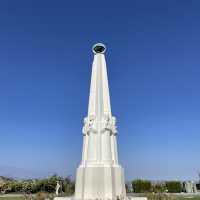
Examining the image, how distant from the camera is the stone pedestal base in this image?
1272 cm

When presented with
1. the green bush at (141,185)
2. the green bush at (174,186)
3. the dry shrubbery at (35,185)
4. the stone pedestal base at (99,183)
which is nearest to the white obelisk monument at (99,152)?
the stone pedestal base at (99,183)

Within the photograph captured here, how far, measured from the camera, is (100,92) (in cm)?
1445

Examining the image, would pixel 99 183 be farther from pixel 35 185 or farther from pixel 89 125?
pixel 35 185

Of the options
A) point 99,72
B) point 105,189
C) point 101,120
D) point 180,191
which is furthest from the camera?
point 180,191

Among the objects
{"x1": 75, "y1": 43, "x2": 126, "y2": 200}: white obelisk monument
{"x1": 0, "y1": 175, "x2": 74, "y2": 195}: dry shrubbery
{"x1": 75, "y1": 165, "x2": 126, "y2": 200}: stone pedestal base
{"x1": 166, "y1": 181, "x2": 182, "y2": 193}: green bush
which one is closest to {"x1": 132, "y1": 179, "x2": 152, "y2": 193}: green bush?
{"x1": 166, "y1": 181, "x2": 182, "y2": 193}: green bush

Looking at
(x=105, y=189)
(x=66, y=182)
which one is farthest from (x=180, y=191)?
(x=105, y=189)

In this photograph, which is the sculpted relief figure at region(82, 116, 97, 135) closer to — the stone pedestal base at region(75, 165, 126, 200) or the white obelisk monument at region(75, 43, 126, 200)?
the white obelisk monument at region(75, 43, 126, 200)

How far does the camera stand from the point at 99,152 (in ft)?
43.9

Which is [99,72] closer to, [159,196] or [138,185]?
[159,196]

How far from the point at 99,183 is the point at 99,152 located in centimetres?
149

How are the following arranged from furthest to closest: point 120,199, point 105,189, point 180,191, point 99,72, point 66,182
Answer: point 180,191 < point 66,182 < point 99,72 < point 105,189 < point 120,199

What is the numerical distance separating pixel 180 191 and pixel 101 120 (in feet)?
71.1

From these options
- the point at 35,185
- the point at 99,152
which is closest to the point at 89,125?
the point at 99,152

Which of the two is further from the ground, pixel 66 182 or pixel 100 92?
pixel 100 92
